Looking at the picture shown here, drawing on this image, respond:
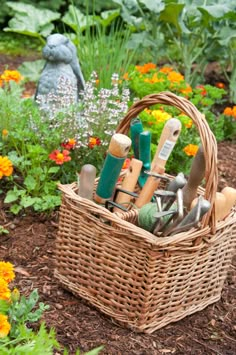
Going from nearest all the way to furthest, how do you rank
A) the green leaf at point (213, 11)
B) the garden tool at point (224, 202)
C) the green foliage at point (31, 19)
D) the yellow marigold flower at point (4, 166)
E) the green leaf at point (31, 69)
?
the garden tool at point (224, 202), the yellow marigold flower at point (4, 166), the green leaf at point (213, 11), the green leaf at point (31, 69), the green foliage at point (31, 19)

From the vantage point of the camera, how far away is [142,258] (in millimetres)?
2648

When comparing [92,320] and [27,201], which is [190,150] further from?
[92,320]

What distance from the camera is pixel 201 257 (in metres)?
2.79

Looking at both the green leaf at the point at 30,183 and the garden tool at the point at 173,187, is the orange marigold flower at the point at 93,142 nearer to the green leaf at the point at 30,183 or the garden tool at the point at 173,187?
the green leaf at the point at 30,183

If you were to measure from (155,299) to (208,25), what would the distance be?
2.95 m

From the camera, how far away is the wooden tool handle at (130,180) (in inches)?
113

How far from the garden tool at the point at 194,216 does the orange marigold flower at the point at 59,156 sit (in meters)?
0.96

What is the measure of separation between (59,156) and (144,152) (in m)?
0.62

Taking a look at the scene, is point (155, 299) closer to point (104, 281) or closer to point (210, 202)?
point (104, 281)

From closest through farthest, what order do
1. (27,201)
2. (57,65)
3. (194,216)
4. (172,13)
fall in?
(194,216), (27,201), (57,65), (172,13)

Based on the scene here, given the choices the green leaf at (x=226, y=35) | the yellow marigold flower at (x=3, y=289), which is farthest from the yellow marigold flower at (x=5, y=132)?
the green leaf at (x=226, y=35)

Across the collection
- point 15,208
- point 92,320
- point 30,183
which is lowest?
point 92,320

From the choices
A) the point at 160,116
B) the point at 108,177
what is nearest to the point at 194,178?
the point at 108,177

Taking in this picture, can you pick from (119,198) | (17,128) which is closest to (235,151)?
(17,128)
